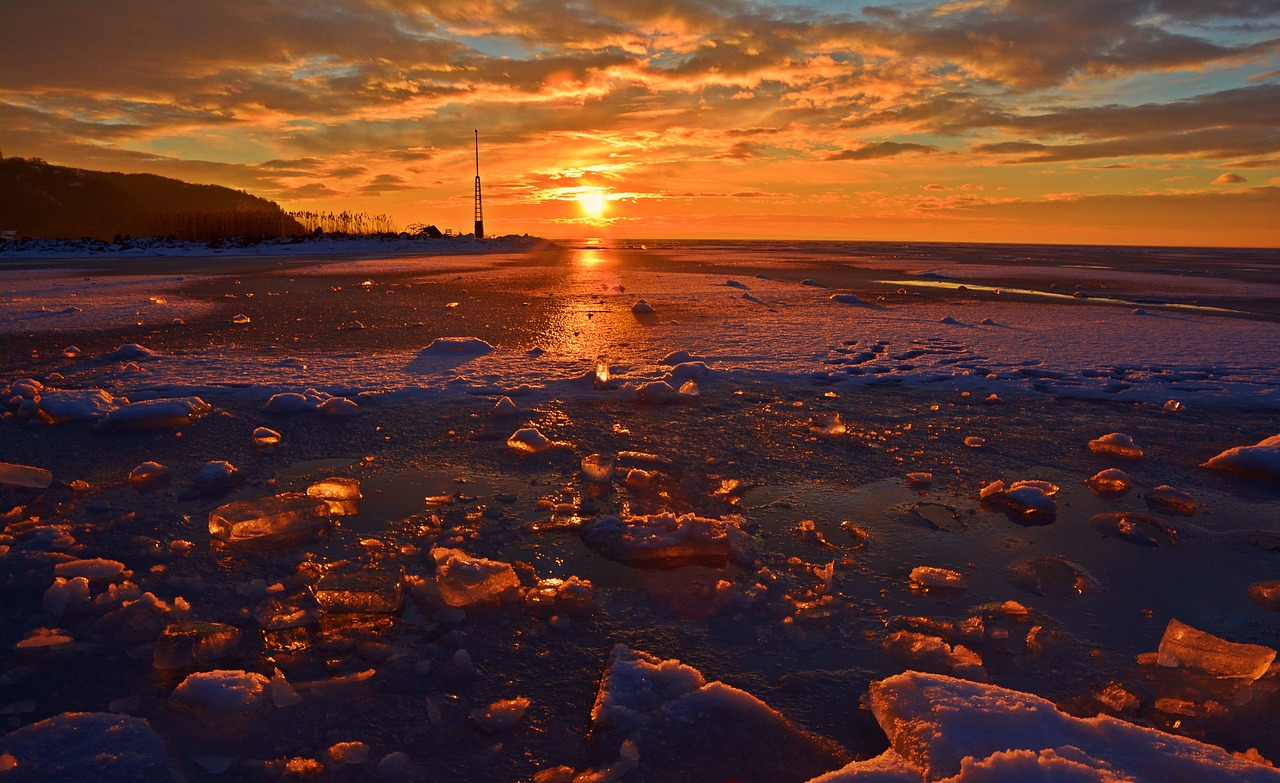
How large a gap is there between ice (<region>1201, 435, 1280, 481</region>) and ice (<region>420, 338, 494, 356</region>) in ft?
16.1

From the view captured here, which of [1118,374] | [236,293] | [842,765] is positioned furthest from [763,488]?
[236,293]

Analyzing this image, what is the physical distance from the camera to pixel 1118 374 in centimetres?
526

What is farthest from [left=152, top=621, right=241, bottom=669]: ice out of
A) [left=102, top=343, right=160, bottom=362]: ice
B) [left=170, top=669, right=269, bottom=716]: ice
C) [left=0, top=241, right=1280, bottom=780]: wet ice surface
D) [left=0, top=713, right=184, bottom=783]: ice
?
[left=102, top=343, right=160, bottom=362]: ice

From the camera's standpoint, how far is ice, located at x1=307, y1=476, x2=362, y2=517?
2.66 m

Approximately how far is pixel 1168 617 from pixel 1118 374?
13.3 ft

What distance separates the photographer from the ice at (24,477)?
275 centimetres

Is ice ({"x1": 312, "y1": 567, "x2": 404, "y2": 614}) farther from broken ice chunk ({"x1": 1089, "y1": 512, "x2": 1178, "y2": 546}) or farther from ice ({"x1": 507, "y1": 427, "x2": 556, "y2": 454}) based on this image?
broken ice chunk ({"x1": 1089, "y1": 512, "x2": 1178, "y2": 546})

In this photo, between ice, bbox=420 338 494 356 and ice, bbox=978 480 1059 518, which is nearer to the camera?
ice, bbox=978 480 1059 518

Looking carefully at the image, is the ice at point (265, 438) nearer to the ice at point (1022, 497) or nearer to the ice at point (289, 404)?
the ice at point (289, 404)

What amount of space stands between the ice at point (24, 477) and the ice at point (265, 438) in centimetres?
81

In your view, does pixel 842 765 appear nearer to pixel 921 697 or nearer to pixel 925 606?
pixel 921 697

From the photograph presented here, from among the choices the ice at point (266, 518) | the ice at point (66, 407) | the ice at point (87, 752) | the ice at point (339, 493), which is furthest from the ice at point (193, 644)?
the ice at point (66, 407)

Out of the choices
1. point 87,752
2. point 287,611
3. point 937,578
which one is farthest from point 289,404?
point 937,578

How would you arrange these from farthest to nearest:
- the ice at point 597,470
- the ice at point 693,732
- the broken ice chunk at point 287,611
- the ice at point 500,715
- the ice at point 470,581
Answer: the ice at point 597,470 < the ice at point 470,581 < the broken ice chunk at point 287,611 < the ice at point 500,715 < the ice at point 693,732
